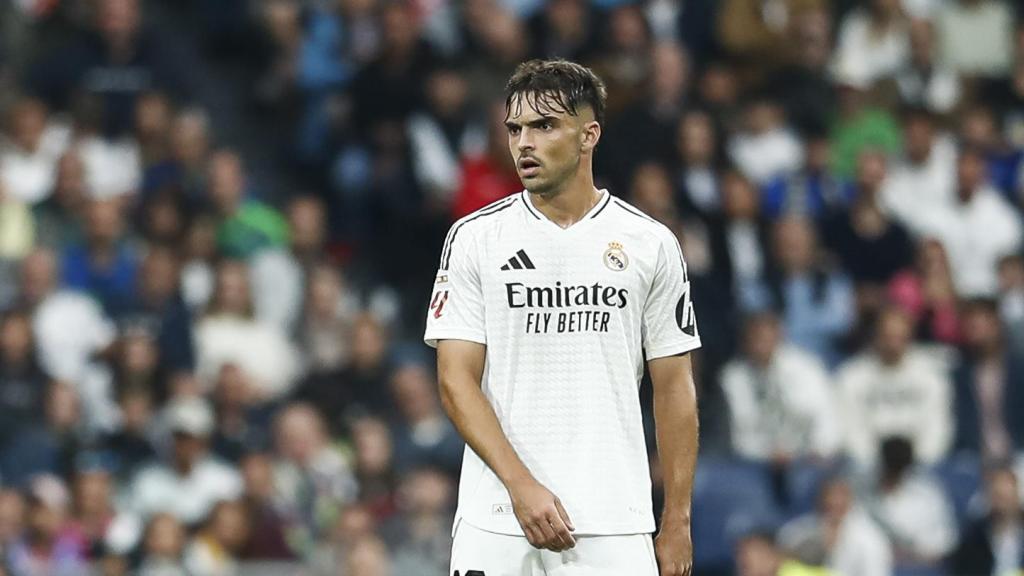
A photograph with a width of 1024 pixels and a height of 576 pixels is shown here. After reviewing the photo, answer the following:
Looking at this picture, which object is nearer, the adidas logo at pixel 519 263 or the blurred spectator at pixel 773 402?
the adidas logo at pixel 519 263

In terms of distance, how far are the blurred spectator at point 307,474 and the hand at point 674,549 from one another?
259 inches

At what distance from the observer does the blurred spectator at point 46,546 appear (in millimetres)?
12367

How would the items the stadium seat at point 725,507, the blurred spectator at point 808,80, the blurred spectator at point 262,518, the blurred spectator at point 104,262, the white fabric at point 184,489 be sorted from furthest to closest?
the blurred spectator at point 808,80 → the blurred spectator at point 104,262 → the white fabric at point 184,489 → the stadium seat at point 725,507 → the blurred spectator at point 262,518

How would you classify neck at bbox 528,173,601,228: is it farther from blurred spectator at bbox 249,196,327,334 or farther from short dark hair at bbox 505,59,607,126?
blurred spectator at bbox 249,196,327,334

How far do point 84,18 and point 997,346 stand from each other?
733 cm

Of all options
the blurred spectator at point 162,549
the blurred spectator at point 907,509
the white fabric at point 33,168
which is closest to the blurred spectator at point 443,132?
the white fabric at point 33,168

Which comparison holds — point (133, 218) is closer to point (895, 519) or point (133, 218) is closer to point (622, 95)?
point (622, 95)

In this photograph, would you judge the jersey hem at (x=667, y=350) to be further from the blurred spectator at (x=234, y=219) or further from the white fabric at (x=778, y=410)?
the blurred spectator at (x=234, y=219)

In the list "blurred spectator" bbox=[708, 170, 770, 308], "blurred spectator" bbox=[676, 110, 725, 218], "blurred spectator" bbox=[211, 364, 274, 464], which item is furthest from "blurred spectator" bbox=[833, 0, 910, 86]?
"blurred spectator" bbox=[211, 364, 274, 464]

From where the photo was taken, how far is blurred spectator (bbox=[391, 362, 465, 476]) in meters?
13.4

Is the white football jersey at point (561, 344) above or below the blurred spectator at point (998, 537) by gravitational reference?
above

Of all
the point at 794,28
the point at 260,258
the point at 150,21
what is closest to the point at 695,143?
the point at 794,28

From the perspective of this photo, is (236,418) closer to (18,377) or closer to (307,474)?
(307,474)

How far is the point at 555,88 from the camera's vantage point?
6641 millimetres
